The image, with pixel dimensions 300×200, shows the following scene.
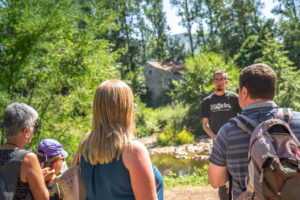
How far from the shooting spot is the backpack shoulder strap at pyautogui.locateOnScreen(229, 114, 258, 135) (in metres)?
1.64

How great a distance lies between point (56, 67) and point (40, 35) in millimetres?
661

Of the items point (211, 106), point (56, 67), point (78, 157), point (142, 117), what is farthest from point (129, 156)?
point (142, 117)

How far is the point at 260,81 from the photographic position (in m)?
1.72

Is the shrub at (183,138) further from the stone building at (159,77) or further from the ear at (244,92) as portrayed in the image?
the stone building at (159,77)

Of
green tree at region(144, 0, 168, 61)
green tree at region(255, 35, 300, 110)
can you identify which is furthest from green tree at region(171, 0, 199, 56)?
green tree at region(255, 35, 300, 110)

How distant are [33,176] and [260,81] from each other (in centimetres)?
176

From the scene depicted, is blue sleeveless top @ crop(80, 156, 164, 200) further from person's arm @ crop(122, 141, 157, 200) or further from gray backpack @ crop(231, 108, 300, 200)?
gray backpack @ crop(231, 108, 300, 200)

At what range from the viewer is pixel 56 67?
5254 mm

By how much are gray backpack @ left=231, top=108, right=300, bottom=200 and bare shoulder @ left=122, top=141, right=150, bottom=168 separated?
617 millimetres

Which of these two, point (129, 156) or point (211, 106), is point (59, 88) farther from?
point (129, 156)

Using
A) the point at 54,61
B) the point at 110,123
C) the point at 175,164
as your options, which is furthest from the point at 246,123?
the point at 175,164

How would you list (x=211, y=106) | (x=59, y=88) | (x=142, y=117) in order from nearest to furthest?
1. (x=211, y=106)
2. (x=59, y=88)
3. (x=142, y=117)

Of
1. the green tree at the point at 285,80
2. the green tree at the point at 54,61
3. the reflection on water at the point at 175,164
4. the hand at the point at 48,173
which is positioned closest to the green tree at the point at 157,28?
the green tree at the point at 285,80

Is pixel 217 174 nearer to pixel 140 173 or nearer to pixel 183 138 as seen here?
pixel 140 173
